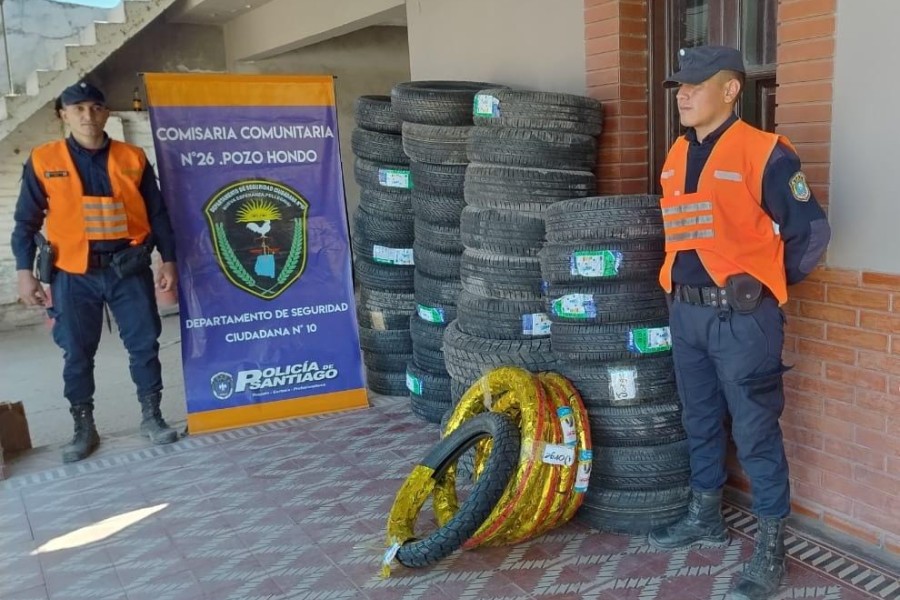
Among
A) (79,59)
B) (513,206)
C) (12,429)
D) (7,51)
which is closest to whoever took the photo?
(513,206)

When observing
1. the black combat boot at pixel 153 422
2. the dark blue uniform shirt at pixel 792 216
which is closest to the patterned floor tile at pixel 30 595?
the black combat boot at pixel 153 422

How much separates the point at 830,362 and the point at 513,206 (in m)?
1.46

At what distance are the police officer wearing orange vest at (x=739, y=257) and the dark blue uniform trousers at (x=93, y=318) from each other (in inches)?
119

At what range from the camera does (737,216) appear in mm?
2613

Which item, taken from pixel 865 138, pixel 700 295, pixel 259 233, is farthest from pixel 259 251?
pixel 865 138

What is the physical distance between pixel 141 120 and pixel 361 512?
808 centimetres

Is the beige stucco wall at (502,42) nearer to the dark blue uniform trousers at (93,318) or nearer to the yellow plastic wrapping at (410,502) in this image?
the yellow plastic wrapping at (410,502)

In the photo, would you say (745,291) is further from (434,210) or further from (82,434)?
(82,434)

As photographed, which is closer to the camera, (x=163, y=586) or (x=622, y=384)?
(x=163, y=586)

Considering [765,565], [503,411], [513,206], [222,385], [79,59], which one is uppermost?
[79,59]

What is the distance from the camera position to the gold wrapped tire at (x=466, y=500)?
2.88 m

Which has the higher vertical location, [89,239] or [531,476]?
[89,239]

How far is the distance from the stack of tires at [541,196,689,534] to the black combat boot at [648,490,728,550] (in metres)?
0.09

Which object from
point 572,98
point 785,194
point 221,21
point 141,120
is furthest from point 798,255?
point 221,21
